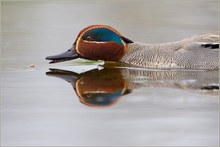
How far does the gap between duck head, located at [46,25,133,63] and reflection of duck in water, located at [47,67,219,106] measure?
10.0 inches

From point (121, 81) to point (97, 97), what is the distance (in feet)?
2.79

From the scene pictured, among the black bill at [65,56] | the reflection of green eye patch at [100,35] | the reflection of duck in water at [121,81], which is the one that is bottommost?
the reflection of duck in water at [121,81]

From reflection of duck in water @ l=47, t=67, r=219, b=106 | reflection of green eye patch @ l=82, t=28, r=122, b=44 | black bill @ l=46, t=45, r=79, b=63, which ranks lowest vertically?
reflection of duck in water @ l=47, t=67, r=219, b=106

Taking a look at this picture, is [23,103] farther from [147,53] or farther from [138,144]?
[147,53]

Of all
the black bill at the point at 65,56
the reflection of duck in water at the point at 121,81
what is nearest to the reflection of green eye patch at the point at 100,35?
the black bill at the point at 65,56

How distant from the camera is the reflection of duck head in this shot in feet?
20.8

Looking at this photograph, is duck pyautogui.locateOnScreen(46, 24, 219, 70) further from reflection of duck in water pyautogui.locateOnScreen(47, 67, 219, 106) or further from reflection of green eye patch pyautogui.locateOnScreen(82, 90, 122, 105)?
reflection of green eye patch pyautogui.locateOnScreen(82, 90, 122, 105)

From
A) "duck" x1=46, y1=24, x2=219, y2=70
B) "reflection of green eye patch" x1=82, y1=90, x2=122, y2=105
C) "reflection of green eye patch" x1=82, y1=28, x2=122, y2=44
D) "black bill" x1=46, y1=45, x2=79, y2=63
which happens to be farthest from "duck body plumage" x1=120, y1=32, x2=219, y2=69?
"reflection of green eye patch" x1=82, y1=90, x2=122, y2=105

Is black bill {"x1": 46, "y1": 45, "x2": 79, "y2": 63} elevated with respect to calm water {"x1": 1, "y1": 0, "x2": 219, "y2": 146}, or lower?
elevated

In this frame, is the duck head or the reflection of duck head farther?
the duck head

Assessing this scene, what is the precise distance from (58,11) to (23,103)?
7.14 meters

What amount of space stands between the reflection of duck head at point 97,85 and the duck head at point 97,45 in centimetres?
31

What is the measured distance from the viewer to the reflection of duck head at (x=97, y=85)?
6.34 m

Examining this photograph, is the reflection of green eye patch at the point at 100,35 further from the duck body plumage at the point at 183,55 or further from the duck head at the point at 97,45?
the duck body plumage at the point at 183,55
